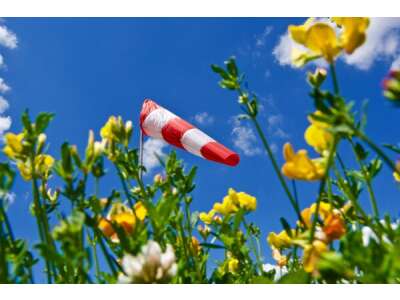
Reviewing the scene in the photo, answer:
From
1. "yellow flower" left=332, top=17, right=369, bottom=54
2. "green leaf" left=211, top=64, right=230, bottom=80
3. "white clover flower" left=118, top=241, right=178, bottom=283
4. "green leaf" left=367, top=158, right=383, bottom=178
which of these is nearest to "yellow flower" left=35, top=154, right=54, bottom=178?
"white clover flower" left=118, top=241, right=178, bottom=283

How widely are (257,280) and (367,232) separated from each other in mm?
291

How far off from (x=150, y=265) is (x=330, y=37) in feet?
1.95

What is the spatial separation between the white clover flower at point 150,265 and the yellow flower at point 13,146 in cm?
42

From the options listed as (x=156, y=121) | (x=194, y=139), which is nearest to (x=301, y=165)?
(x=194, y=139)

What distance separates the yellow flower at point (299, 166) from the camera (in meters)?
0.97

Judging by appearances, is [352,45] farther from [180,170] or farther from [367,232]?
[180,170]

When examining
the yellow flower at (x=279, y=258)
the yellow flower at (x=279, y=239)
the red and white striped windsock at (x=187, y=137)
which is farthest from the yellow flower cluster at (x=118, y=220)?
the red and white striped windsock at (x=187, y=137)

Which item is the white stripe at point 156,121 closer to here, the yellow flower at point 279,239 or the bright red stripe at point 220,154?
the bright red stripe at point 220,154
